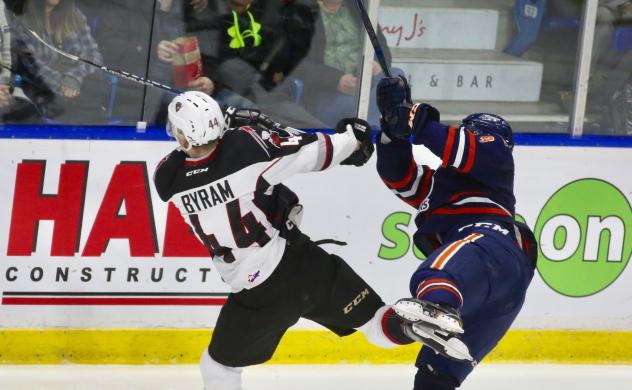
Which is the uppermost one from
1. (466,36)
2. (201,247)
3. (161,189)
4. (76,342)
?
(466,36)

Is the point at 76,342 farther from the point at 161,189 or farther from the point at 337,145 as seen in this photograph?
the point at 337,145

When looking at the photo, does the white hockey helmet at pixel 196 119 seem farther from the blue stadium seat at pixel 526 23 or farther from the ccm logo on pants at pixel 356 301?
the blue stadium seat at pixel 526 23

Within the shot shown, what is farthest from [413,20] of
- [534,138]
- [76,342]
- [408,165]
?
[76,342]

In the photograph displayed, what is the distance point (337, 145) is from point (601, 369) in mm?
1820

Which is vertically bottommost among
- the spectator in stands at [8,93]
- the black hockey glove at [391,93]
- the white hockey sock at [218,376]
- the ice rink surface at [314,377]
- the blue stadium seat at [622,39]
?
the ice rink surface at [314,377]

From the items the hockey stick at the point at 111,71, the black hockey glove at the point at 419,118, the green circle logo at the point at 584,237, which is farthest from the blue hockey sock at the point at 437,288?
the green circle logo at the point at 584,237

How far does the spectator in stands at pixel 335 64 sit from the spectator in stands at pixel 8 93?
105 cm

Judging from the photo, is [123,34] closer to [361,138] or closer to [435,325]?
[361,138]

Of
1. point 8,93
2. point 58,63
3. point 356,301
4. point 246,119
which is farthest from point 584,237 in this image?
point 8,93

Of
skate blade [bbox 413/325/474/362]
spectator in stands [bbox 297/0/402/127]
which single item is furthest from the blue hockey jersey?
spectator in stands [bbox 297/0/402/127]

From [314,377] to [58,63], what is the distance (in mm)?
1558

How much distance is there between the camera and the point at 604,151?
4.95 m

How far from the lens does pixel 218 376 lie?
3896 mm

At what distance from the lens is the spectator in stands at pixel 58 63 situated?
460cm
